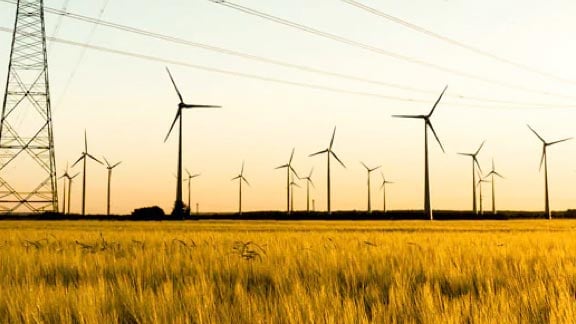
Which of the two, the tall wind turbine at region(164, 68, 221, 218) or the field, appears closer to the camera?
the field

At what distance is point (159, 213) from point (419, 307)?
92565mm

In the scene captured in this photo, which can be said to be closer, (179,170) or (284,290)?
(284,290)

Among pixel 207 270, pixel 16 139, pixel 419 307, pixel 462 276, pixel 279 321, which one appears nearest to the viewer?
pixel 279 321

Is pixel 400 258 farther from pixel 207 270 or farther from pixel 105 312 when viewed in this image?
pixel 105 312

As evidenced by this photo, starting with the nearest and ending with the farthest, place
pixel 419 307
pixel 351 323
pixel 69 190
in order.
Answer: pixel 351 323 < pixel 419 307 < pixel 69 190

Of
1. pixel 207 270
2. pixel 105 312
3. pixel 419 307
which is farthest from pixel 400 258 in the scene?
pixel 105 312

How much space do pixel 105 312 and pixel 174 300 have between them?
74cm

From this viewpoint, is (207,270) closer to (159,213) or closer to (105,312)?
(105,312)

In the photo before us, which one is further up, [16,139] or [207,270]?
[16,139]

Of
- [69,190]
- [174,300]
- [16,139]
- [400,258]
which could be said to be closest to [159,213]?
[69,190]

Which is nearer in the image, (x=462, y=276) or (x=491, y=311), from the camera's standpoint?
(x=491, y=311)

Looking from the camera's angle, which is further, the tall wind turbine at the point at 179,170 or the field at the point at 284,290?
the tall wind turbine at the point at 179,170

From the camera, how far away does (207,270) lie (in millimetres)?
12367

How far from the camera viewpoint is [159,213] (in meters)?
98.0
